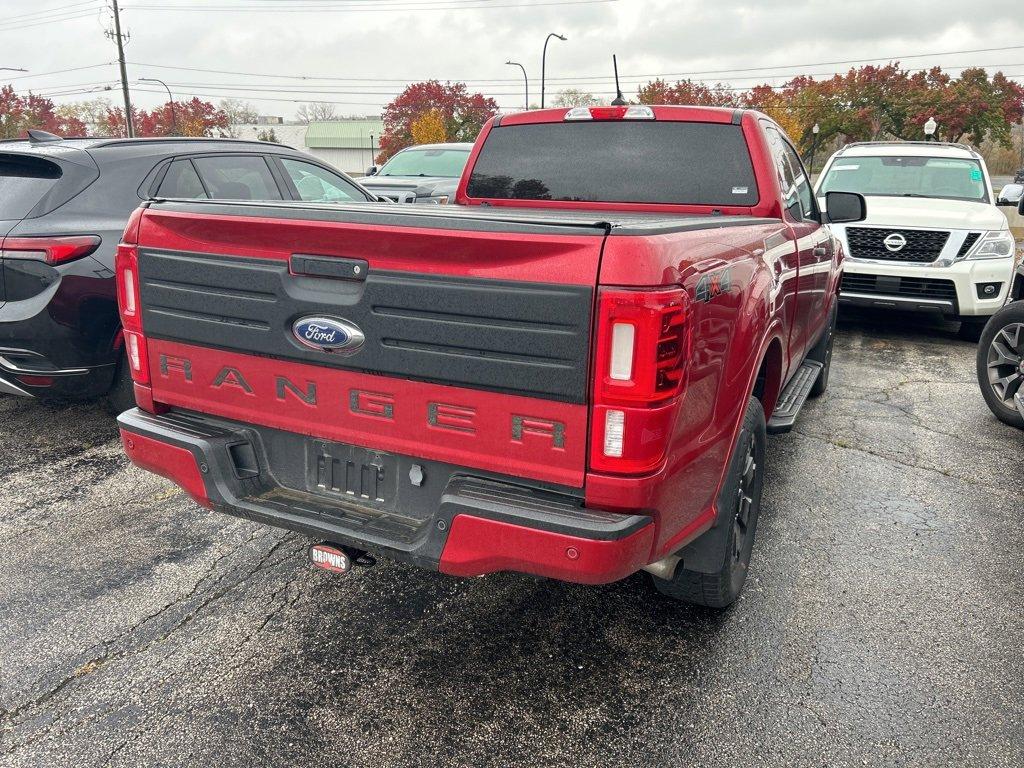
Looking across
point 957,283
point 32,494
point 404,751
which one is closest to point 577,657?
point 404,751

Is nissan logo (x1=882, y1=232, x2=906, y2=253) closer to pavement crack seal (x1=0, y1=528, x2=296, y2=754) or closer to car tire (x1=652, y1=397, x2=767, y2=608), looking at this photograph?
car tire (x1=652, y1=397, x2=767, y2=608)

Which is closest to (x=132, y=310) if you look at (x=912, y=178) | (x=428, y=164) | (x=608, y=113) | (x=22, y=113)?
(x=608, y=113)

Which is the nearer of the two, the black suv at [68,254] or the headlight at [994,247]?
the black suv at [68,254]

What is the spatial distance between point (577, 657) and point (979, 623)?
159 centimetres

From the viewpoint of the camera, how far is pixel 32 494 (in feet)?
13.7

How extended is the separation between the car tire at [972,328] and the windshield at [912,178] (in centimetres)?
140

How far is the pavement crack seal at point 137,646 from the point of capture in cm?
248

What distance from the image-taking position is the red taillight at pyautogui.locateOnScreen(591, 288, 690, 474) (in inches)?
79.0

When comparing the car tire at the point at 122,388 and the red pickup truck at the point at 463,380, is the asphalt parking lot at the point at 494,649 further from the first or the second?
the car tire at the point at 122,388

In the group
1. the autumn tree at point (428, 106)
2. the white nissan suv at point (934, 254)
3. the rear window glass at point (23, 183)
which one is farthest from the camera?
the autumn tree at point (428, 106)

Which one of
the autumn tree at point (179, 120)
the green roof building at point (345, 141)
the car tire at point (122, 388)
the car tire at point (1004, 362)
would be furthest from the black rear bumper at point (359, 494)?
the green roof building at point (345, 141)

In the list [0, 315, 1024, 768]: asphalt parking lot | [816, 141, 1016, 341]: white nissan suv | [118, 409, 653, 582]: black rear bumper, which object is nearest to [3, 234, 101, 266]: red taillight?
[0, 315, 1024, 768]: asphalt parking lot

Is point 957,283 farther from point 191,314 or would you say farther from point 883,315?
point 191,314

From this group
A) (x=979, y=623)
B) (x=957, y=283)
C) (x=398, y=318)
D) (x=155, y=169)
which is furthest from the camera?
(x=957, y=283)
